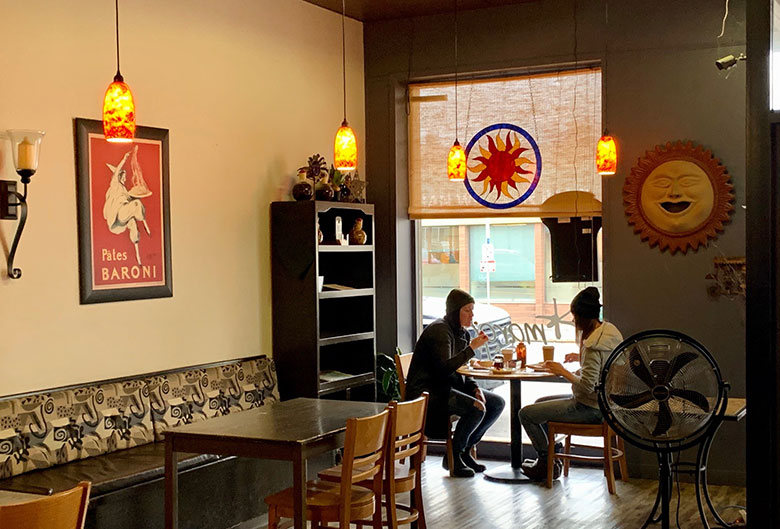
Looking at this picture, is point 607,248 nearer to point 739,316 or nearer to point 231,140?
point 739,316

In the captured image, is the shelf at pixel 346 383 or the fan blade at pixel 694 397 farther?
the shelf at pixel 346 383

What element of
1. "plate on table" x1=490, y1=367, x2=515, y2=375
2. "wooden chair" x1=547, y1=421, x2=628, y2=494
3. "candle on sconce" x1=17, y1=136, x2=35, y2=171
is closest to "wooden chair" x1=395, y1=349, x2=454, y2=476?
"plate on table" x1=490, y1=367, x2=515, y2=375

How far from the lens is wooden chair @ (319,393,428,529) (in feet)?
14.3

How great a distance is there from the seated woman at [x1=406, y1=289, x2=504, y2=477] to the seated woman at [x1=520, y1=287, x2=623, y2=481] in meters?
0.44

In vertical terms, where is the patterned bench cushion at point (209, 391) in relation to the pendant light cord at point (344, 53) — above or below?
below

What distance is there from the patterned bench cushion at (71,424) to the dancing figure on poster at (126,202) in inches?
31.0

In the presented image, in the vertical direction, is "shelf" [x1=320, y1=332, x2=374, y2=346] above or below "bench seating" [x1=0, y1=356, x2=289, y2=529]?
above

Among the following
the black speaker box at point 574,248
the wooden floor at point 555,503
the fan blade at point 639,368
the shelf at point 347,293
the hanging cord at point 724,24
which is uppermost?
the hanging cord at point 724,24

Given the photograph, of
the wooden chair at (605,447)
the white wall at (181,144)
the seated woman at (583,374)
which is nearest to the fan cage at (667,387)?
the seated woman at (583,374)

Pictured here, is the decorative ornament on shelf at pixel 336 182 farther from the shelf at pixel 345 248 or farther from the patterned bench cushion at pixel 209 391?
the patterned bench cushion at pixel 209 391

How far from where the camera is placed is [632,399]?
4.08 metres

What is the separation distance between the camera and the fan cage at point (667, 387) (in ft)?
13.1

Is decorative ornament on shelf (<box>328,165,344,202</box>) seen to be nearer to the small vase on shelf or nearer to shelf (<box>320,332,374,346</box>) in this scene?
the small vase on shelf

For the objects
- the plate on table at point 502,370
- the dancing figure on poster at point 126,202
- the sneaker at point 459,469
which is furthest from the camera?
the sneaker at point 459,469
